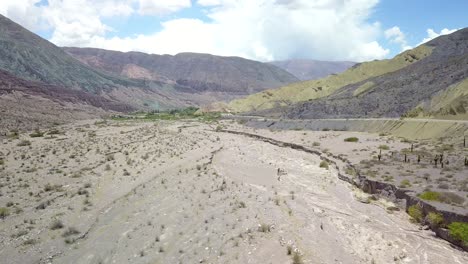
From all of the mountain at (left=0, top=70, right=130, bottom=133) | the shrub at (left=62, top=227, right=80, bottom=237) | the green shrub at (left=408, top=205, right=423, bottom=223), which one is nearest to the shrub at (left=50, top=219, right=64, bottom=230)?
the shrub at (left=62, top=227, right=80, bottom=237)

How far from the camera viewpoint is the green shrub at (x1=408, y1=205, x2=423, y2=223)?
23550 millimetres

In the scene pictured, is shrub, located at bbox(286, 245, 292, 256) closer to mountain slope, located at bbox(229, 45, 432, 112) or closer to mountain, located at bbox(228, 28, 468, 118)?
mountain, located at bbox(228, 28, 468, 118)

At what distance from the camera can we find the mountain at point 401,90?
239 feet

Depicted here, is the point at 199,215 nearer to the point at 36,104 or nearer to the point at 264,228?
the point at 264,228

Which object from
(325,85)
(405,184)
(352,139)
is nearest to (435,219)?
(405,184)

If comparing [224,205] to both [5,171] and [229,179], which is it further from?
[5,171]

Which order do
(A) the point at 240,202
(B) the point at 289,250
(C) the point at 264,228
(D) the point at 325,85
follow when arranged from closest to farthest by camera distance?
(B) the point at 289,250 → (C) the point at 264,228 → (A) the point at 240,202 → (D) the point at 325,85

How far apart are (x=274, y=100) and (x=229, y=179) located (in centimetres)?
13976

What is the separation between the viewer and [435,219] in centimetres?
2216

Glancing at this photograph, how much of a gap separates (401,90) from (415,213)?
255 feet

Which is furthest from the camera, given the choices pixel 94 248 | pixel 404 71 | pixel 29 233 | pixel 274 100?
pixel 274 100

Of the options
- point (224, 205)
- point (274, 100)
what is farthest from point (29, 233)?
point (274, 100)

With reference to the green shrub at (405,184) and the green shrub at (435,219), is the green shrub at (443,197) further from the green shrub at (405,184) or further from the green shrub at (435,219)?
the green shrub at (405,184)

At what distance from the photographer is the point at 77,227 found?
66.7 feet
